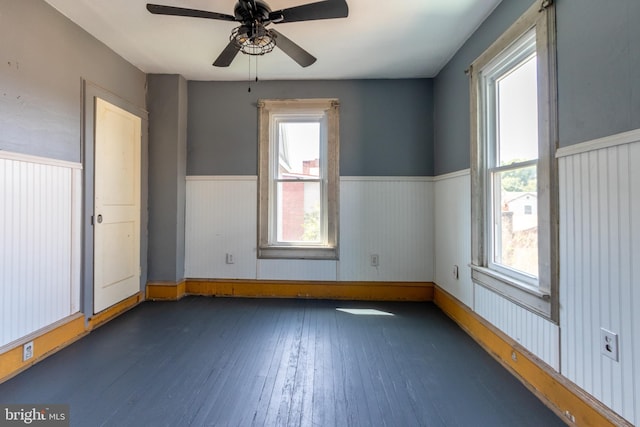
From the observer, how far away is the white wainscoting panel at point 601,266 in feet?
3.94

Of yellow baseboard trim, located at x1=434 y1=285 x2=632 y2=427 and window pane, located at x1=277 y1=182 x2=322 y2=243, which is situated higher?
window pane, located at x1=277 y1=182 x2=322 y2=243

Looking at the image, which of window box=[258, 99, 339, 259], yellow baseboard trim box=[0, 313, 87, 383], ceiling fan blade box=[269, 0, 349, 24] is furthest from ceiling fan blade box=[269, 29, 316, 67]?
yellow baseboard trim box=[0, 313, 87, 383]

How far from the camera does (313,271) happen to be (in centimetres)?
335

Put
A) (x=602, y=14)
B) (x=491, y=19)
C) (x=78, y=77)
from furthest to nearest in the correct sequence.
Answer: (x=78, y=77) < (x=491, y=19) < (x=602, y=14)

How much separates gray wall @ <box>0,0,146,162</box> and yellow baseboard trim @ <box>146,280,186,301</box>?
156 centimetres

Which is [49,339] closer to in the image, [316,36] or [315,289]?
[315,289]

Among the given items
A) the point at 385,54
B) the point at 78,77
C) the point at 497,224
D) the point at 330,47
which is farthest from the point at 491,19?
the point at 78,77

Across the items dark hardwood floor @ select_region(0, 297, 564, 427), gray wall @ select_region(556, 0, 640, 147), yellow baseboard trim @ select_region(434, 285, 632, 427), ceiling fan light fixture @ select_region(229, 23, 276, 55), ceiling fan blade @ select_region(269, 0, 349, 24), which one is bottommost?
dark hardwood floor @ select_region(0, 297, 564, 427)

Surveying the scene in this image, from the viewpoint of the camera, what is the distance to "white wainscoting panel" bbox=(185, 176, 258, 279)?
3.41 m

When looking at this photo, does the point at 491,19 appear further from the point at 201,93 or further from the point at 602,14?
Result: the point at 201,93

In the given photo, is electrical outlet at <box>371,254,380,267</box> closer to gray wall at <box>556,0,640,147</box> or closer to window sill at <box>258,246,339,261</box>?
window sill at <box>258,246,339,261</box>

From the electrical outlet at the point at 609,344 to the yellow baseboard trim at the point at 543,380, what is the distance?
25 centimetres

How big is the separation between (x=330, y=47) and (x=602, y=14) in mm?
1916

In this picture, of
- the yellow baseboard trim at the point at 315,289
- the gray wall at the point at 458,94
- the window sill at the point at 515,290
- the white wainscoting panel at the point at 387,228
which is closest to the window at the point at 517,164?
the window sill at the point at 515,290
